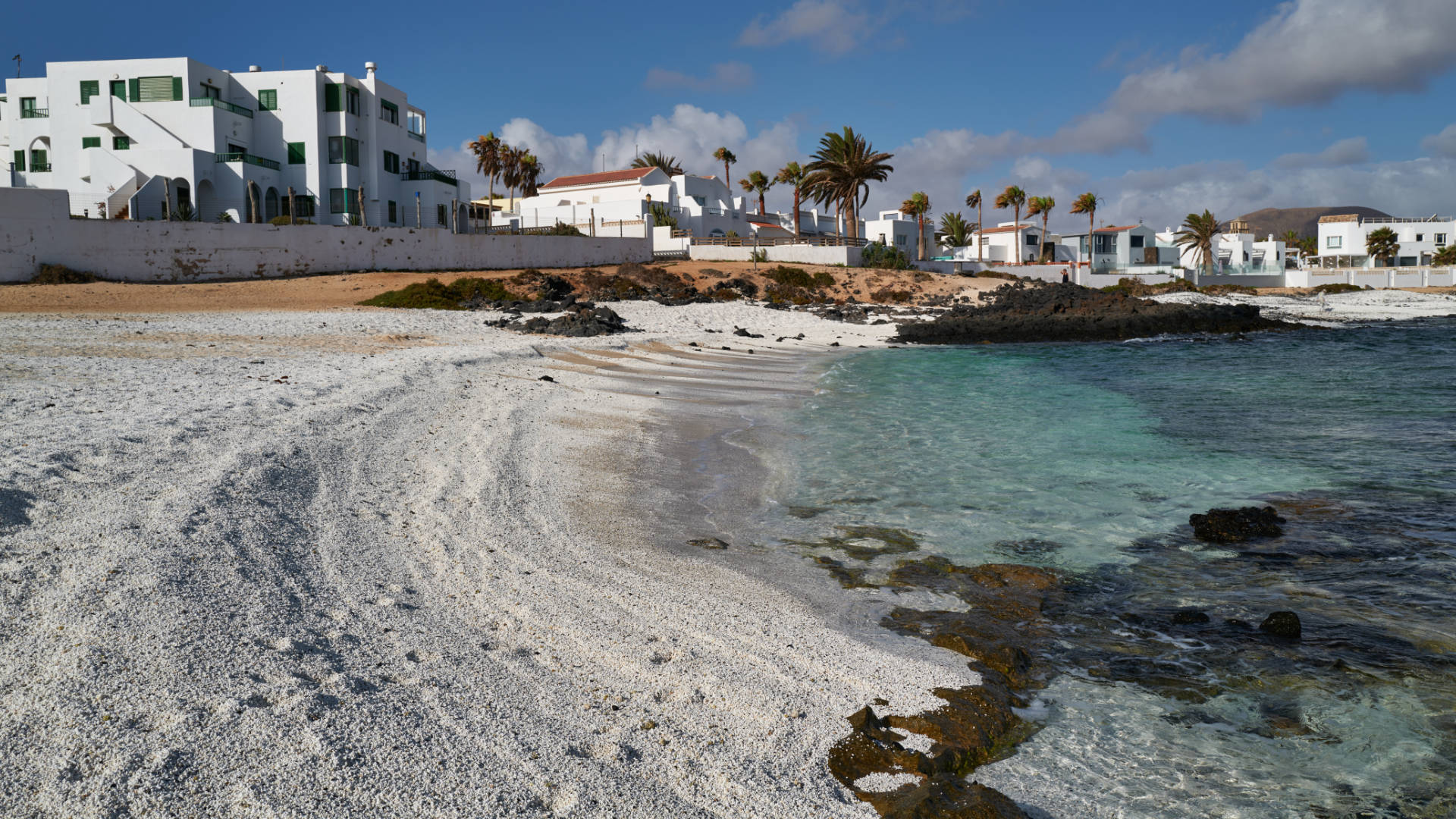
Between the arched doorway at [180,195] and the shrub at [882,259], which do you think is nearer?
the arched doorway at [180,195]

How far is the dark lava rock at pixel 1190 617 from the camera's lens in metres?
6.14

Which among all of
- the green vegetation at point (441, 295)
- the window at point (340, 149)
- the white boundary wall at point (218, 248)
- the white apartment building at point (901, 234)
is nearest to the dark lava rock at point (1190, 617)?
the green vegetation at point (441, 295)

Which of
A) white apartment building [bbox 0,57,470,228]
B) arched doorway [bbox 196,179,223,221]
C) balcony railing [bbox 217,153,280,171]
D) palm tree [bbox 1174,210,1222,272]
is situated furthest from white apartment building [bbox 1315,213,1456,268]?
arched doorway [bbox 196,179,223,221]

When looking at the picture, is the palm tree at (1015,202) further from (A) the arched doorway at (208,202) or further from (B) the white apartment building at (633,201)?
(A) the arched doorway at (208,202)

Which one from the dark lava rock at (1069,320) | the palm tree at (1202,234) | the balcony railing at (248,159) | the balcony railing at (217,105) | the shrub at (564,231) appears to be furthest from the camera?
the palm tree at (1202,234)

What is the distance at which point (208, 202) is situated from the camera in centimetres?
4103

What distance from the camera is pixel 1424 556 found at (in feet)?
24.8

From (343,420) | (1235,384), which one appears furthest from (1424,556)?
(1235,384)

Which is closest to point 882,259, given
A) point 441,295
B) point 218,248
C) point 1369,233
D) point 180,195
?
point 441,295

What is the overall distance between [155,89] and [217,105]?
11.9 ft

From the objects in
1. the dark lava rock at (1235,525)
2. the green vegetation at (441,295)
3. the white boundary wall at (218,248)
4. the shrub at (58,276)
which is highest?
the white boundary wall at (218,248)

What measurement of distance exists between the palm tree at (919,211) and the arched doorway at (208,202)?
177 feet

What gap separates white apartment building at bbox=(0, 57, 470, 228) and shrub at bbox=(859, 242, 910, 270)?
2550cm

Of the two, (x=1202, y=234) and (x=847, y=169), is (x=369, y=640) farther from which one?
(x=1202, y=234)
